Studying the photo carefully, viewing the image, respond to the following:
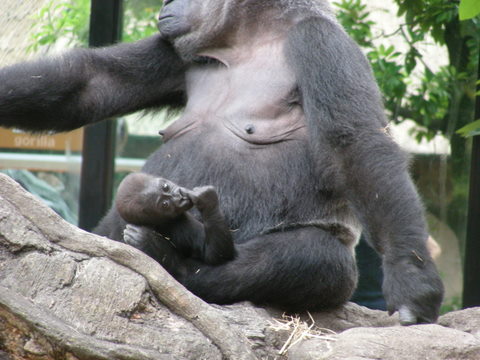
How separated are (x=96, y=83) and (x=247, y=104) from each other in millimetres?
737

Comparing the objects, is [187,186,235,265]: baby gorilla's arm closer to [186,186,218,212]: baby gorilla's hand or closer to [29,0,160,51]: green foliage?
[186,186,218,212]: baby gorilla's hand

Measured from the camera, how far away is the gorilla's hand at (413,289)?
2.54 metres

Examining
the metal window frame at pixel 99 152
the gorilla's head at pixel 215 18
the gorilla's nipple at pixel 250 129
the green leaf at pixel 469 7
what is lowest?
the metal window frame at pixel 99 152

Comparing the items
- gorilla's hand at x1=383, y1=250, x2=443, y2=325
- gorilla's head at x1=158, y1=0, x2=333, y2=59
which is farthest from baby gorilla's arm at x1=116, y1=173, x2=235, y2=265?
gorilla's head at x1=158, y1=0, x2=333, y2=59

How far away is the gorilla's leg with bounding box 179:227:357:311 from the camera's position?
278 centimetres

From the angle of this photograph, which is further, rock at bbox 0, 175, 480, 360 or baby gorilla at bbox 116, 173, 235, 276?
baby gorilla at bbox 116, 173, 235, 276

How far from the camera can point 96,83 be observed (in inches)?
138

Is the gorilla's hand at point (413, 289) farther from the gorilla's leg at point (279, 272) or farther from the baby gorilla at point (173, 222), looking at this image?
the baby gorilla at point (173, 222)

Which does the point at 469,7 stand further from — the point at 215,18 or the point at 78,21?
the point at 78,21

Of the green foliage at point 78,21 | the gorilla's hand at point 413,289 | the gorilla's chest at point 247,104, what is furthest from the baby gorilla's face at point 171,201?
the green foliage at point 78,21

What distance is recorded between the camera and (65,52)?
11.6 feet

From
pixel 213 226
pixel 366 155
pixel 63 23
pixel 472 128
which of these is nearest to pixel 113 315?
pixel 213 226

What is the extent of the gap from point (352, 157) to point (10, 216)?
1.22 m

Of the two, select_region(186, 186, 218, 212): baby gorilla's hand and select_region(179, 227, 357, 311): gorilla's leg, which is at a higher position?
select_region(186, 186, 218, 212): baby gorilla's hand
